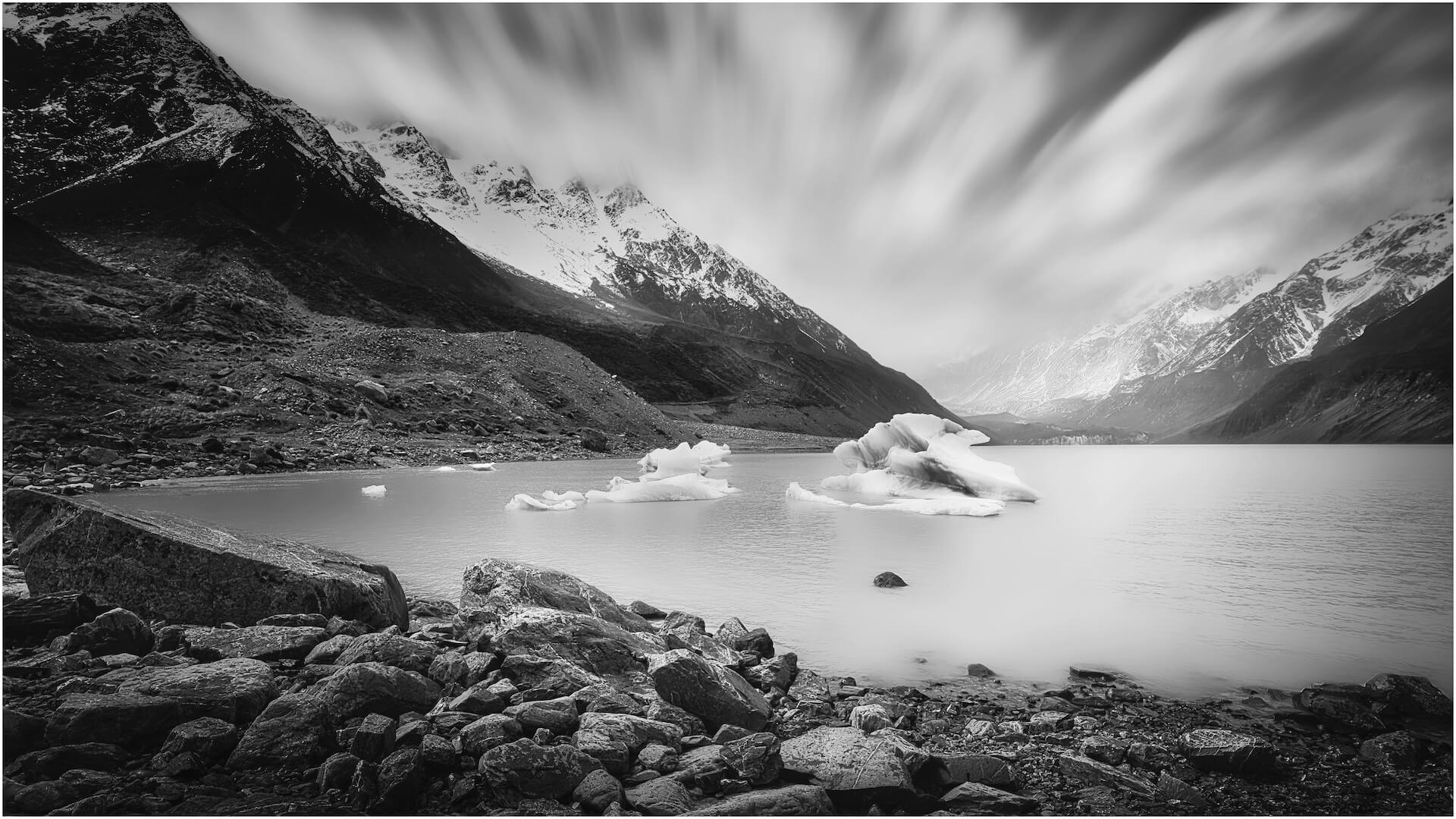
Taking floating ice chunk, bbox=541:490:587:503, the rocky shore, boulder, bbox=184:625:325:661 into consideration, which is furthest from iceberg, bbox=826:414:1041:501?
boulder, bbox=184:625:325:661

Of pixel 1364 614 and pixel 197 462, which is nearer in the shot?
pixel 1364 614

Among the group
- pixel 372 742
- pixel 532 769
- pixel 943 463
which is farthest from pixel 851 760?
pixel 943 463

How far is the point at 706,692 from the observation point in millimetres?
4449

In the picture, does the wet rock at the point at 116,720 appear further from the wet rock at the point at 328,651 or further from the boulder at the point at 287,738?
the wet rock at the point at 328,651

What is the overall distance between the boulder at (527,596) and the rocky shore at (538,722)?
7cm

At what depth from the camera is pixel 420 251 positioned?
121m

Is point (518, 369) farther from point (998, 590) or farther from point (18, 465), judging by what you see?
point (998, 590)

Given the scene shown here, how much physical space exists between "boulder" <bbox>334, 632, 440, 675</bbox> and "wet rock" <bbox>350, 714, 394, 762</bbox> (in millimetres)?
923

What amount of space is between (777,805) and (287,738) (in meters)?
2.66

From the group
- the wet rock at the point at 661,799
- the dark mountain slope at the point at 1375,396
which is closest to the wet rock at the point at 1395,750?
the wet rock at the point at 661,799

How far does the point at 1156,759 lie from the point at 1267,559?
404 inches

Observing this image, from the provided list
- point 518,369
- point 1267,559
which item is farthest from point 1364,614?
point 518,369

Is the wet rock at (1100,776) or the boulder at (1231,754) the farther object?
the boulder at (1231,754)

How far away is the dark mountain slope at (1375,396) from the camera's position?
132m
